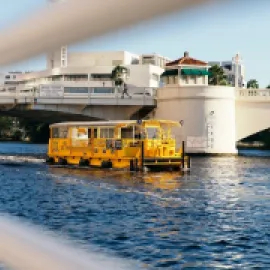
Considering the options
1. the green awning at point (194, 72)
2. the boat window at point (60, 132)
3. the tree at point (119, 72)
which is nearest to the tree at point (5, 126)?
the tree at point (119, 72)

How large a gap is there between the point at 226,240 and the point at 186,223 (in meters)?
3.10

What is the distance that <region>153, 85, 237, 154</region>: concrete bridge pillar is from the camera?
207ft

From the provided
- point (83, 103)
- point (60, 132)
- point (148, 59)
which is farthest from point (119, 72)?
point (60, 132)

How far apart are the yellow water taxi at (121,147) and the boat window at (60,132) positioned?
25 centimetres

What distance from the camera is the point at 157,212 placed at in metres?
23.3

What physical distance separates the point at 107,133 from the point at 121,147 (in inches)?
142

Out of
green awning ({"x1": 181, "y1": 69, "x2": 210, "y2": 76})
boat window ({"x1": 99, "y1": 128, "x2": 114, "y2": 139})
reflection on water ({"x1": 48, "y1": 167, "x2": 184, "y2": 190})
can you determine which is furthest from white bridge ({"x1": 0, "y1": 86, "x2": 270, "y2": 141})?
reflection on water ({"x1": 48, "y1": 167, "x2": 184, "y2": 190})

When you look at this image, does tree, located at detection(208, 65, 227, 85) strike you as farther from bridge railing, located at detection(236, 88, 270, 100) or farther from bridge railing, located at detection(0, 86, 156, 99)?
bridge railing, located at detection(0, 86, 156, 99)

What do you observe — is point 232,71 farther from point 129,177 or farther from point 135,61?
point 129,177

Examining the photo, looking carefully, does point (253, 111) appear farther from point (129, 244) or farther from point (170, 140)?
point (129, 244)

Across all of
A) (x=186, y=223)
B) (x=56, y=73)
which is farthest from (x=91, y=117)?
(x=186, y=223)

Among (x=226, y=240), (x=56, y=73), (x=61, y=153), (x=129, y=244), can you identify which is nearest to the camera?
(x=129, y=244)

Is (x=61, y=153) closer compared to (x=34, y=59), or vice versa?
(x=34, y=59)

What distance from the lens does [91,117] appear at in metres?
66.3
